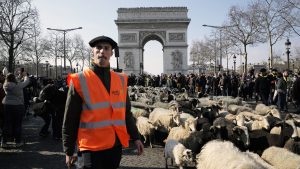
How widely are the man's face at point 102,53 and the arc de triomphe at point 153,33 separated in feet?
178

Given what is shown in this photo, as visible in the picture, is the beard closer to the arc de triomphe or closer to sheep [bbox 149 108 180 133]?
sheep [bbox 149 108 180 133]

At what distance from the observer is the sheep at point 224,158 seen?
209 inches

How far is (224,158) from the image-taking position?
5.87 m

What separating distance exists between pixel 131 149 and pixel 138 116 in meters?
2.31

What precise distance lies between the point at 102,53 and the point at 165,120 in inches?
268

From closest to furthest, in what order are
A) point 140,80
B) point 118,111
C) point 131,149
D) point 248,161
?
1. point 118,111
2. point 248,161
3. point 131,149
4. point 140,80

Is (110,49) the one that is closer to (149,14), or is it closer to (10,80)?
(10,80)

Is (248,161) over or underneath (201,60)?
underneath

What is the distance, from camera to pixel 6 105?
10.6m

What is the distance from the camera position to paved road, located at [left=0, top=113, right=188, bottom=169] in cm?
857

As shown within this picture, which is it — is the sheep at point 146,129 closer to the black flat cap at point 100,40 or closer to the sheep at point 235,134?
the sheep at point 235,134

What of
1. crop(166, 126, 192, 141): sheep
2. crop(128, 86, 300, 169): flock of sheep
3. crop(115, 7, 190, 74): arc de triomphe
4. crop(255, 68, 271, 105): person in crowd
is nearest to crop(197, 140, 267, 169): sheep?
crop(128, 86, 300, 169): flock of sheep

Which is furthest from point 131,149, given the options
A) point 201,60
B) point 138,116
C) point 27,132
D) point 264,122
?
point 201,60

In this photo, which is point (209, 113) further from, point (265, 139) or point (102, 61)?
point (102, 61)
